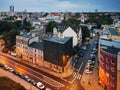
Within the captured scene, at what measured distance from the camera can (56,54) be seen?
172 feet

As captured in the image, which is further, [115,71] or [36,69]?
[36,69]

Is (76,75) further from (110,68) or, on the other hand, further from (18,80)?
(18,80)

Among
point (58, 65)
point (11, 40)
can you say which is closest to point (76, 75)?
point (58, 65)

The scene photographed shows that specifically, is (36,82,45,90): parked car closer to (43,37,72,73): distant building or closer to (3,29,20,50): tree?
(43,37,72,73): distant building

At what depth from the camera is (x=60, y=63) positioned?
52375 mm

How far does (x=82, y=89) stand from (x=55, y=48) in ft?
44.7

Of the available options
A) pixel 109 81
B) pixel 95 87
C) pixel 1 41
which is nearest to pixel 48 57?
pixel 95 87

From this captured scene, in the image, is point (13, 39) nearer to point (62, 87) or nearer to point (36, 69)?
point (36, 69)

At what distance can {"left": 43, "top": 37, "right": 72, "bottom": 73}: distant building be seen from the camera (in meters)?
51.8

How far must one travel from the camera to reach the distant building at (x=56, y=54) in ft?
170

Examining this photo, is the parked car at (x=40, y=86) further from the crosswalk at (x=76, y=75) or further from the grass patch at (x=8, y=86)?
the crosswalk at (x=76, y=75)

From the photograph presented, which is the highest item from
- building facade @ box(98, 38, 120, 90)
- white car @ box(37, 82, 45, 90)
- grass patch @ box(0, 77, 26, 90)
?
building facade @ box(98, 38, 120, 90)

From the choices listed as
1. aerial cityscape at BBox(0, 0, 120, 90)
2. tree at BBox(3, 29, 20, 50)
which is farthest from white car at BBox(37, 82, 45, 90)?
tree at BBox(3, 29, 20, 50)

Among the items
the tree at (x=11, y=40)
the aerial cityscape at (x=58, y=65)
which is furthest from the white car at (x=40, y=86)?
the tree at (x=11, y=40)
